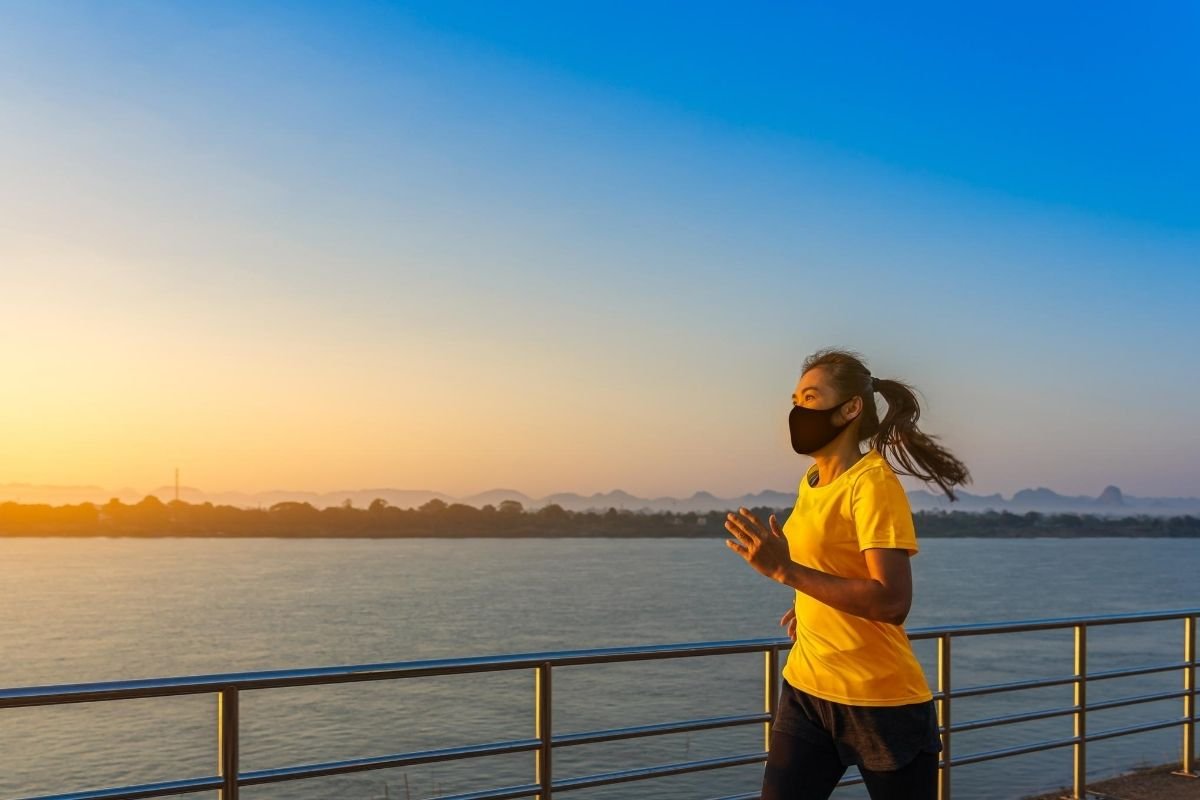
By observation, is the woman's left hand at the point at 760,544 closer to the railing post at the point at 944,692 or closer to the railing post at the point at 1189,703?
the railing post at the point at 944,692

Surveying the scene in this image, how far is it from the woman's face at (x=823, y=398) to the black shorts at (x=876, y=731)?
763 millimetres

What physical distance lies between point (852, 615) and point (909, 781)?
477 mm

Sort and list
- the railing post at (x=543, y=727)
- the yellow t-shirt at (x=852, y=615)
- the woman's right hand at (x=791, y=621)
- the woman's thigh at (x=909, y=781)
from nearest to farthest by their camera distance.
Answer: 1. the yellow t-shirt at (x=852, y=615)
2. the woman's thigh at (x=909, y=781)
3. the woman's right hand at (x=791, y=621)
4. the railing post at (x=543, y=727)

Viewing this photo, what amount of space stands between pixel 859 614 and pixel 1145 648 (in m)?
55.4

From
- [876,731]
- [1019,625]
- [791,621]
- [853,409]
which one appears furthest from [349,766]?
[1019,625]

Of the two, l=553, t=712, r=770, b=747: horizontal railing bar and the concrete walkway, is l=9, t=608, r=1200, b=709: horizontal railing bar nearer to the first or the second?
l=553, t=712, r=770, b=747: horizontal railing bar

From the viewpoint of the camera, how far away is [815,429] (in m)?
3.15

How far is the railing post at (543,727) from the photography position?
Answer: 179 inches

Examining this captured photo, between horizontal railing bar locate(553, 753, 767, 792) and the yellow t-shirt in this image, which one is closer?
the yellow t-shirt

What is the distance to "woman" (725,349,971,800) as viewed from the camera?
112 inches

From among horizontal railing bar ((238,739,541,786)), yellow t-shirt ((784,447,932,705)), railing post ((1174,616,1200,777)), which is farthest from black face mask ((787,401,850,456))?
railing post ((1174,616,1200,777))

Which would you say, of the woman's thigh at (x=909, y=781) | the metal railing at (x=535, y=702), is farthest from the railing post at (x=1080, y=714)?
the woman's thigh at (x=909, y=781)

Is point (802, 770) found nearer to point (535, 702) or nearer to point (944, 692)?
point (535, 702)

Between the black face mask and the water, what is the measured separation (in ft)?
43.9
